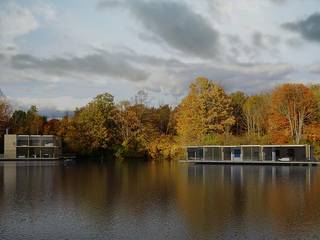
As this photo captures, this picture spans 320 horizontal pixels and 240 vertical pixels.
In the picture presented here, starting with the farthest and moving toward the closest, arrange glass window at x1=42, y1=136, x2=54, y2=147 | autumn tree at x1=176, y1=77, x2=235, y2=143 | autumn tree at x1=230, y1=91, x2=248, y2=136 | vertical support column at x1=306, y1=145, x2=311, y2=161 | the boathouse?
1. glass window at x1=42, y1=136, x2=54, y2=147
2. autumn tree at x1=230, y1=91, x2=248, y2=136
3. autumn tree at x1=176, y1=77, x2=235, y2=143
4. the boathouse
5. vertical support column at x1=306, y1=145, x2=311, y2=161

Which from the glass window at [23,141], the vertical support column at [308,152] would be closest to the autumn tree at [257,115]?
the vertical support column at [308,152]

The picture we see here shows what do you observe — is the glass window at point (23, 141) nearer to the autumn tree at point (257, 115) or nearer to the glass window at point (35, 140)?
the glass window at point (35, 140)

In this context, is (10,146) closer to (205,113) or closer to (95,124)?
(95,124)

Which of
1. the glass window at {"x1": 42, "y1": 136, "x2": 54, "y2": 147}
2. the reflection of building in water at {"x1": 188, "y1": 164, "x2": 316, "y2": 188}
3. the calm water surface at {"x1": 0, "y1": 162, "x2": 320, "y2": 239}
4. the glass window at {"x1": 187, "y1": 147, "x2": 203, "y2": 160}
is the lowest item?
the calm water surface at {"x1": 0, "y1": 162, "x2": 320, "y2": 239}

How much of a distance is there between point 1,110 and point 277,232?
8422 cm

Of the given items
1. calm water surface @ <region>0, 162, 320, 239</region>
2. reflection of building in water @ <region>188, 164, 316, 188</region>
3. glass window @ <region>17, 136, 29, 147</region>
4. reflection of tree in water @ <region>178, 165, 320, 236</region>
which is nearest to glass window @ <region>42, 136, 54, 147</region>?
glass window @ <region>17, 136, 29, 147</region>

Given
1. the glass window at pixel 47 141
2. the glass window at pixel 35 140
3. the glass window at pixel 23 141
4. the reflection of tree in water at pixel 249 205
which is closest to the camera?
the reflection of tree in water at pixel 249 205

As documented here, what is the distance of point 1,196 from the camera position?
3017 centimetres

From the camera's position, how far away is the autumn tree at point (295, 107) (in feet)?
222

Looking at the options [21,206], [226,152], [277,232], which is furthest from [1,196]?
[226,152]

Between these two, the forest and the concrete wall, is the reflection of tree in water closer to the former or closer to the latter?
the forest

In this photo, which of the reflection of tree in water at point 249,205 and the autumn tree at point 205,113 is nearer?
the reflection of tree in water at point 249,205

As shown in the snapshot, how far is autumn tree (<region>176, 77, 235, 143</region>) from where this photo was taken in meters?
72.2

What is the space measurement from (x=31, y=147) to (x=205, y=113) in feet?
125
